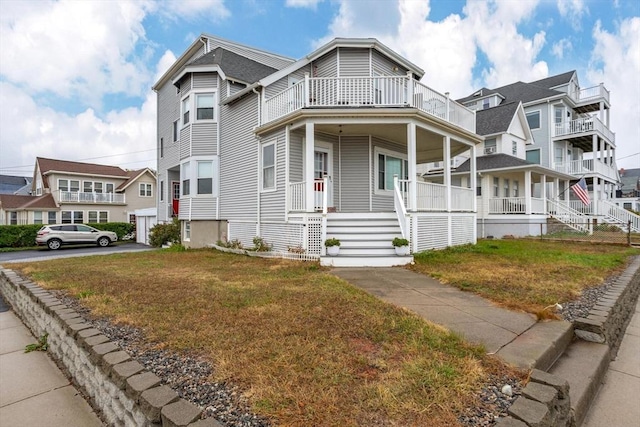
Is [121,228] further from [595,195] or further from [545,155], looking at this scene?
[595,195]

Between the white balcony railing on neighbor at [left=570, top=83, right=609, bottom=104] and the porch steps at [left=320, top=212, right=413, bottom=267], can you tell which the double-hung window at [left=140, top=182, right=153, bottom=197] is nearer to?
the porch steps at [left=320, top=212, right=413, bottom=267]

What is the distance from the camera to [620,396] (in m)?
2.99

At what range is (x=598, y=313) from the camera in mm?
4090

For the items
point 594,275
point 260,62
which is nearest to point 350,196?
point 594,275

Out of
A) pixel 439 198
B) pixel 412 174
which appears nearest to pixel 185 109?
pixel 412 174

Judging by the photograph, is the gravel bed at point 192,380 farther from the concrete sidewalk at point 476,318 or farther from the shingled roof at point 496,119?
the shingled roof at point 496,119

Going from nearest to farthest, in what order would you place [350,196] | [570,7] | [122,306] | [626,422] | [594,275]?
1. [626,422]
2. [122,306]
3. [594,275]
4. [350,196]
5. [570,7]

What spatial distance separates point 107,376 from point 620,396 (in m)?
4.56

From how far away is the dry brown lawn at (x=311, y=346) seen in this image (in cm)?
211

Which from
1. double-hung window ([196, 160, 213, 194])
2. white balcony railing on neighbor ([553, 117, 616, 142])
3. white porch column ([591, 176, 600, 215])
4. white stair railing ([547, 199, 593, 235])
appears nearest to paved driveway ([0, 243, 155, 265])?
double-hung window ([196, 160, 213, 194])

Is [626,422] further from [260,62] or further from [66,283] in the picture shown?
[260,62]

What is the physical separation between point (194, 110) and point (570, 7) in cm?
1504

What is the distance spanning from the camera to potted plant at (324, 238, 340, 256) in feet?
26.2

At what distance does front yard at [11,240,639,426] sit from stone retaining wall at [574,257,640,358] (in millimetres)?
475
